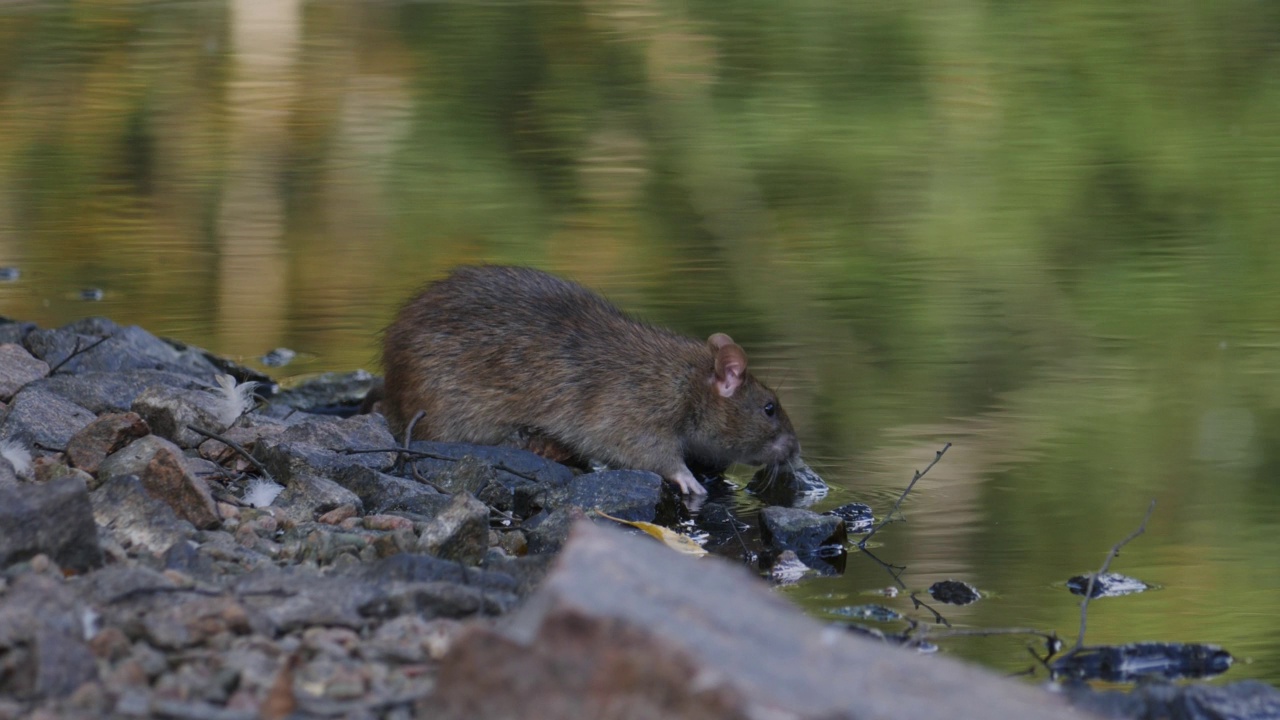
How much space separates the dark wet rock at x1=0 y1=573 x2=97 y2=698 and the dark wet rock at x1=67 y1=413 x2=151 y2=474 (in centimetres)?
175

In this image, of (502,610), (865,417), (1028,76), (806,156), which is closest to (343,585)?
(502,610)

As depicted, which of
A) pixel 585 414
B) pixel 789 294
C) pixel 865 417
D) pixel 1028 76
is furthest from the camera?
pixel 1028 76

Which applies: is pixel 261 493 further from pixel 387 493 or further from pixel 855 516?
pixel 855 516

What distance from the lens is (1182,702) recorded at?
404 centimetres

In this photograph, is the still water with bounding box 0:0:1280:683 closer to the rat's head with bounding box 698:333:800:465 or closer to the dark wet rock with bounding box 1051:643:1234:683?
the dark wet rock with bounding box 1051:643:1234:683

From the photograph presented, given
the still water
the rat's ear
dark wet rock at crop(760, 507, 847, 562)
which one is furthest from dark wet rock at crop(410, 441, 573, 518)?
Result: the still water

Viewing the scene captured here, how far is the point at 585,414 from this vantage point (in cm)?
716

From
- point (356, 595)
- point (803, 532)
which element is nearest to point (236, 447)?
point (356, 595)

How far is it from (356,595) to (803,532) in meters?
2.28

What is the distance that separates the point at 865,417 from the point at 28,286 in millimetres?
5403

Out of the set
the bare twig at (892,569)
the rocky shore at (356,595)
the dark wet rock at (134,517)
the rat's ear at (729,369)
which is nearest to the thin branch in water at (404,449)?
the rocky shore at (356,595)

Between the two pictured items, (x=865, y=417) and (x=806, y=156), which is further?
(x=806, y=156)

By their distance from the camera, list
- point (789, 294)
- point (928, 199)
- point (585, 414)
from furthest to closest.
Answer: point (928, 199) < point (789, 294) < point (585, 414)

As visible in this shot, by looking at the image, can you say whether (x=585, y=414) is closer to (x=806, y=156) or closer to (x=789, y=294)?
(x=789, y=294)
